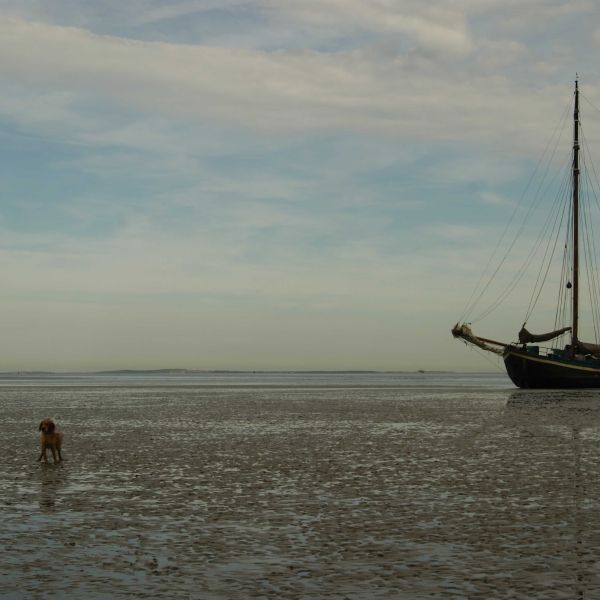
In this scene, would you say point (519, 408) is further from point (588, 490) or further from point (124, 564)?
point (124, 564)

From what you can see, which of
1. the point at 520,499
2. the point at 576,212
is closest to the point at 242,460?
the point at 520,499

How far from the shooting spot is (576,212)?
85.9m

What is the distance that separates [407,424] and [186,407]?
64.0 feet

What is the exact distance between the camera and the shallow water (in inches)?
402

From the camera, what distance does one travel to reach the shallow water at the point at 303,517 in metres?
10.2

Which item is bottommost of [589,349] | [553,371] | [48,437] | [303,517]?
[303,517]

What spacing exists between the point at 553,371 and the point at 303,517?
2769 inches

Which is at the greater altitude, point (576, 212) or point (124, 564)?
point (576, 212)

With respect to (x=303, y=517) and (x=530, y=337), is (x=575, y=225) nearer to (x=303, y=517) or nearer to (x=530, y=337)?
(x=530, y=337)

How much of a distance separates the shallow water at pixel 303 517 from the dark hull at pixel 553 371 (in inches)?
2027

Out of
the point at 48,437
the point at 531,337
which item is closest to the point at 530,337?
the point at 531,337

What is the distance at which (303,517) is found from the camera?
14.6 meters

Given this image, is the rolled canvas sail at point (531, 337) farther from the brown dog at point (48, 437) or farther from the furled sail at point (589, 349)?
the brown dog at point (48, 437)

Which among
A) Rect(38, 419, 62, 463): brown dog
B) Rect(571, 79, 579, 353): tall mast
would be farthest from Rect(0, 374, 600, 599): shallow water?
Rect(571, 79, 579, 353): tall mast
